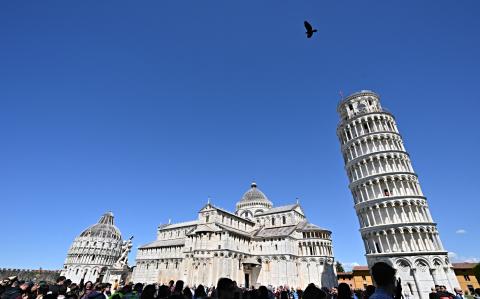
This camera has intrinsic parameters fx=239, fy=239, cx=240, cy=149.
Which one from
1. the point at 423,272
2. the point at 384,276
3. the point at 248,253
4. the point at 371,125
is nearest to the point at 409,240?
the point at 423,272

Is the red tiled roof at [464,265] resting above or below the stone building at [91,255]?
below

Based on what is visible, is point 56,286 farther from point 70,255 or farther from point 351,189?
point 70,255

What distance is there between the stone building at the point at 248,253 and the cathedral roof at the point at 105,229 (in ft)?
145

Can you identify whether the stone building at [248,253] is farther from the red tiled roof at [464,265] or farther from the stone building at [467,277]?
the red tiled roof at [464,265]

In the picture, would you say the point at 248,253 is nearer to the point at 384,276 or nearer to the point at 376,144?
the point at 376,144

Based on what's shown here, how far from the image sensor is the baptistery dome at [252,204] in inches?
2461

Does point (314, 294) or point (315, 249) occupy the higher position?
point (315, 249)

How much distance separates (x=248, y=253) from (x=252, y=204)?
1590cm

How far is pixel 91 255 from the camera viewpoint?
8562 centimetres

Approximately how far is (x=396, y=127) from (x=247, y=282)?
38763mm

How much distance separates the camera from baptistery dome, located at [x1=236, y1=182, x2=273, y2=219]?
205 ft

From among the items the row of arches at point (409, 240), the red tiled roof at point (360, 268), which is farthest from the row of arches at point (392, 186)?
the red tiled roof at point (360, 268)

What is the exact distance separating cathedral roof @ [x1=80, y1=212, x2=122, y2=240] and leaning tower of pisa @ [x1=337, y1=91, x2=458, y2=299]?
90.8 metres

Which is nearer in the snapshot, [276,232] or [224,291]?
[224,291]
